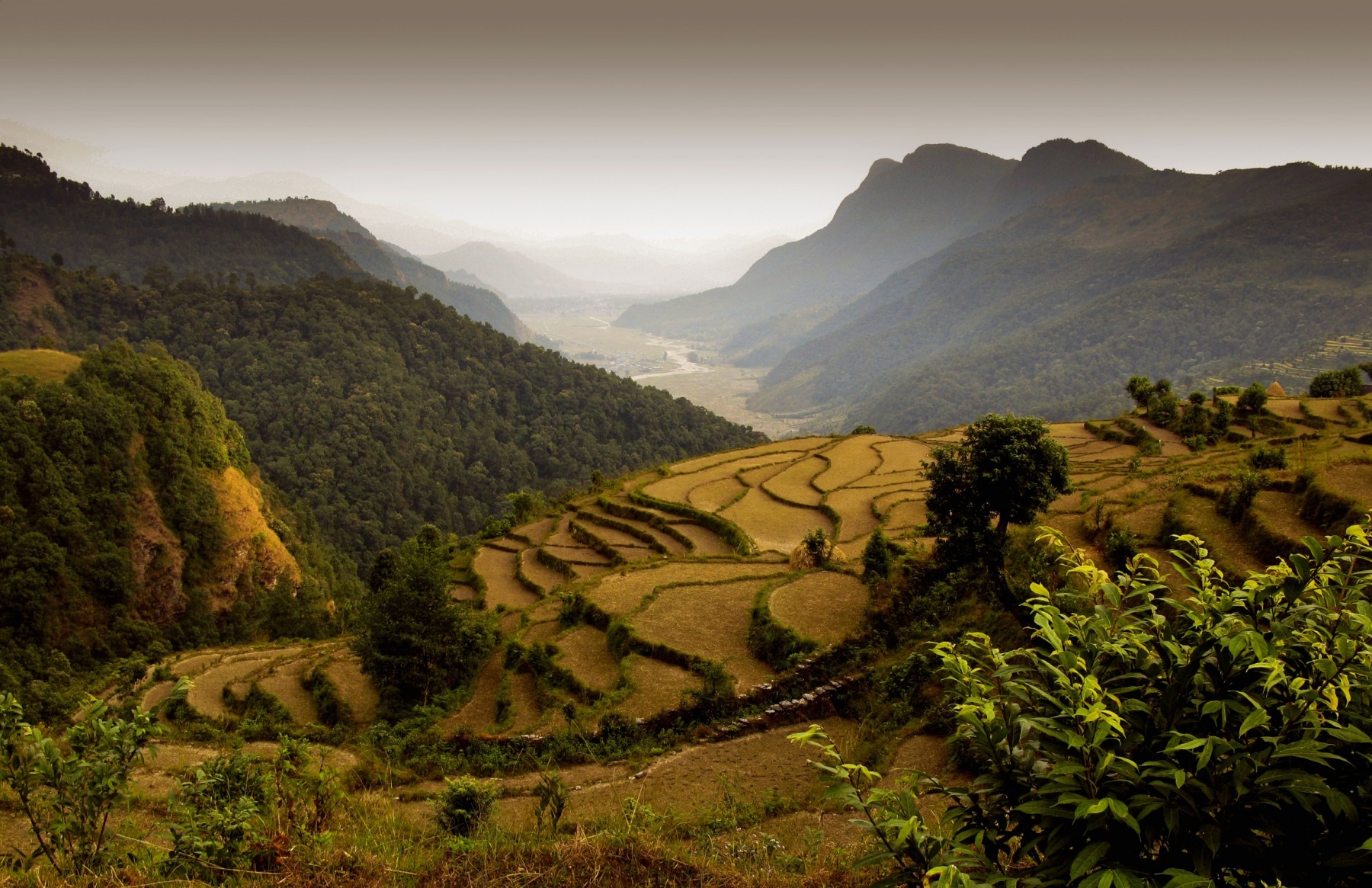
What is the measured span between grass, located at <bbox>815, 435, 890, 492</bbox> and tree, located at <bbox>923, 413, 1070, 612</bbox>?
12.6 meters

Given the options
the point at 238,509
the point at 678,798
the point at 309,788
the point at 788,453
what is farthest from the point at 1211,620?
the point at 238,509

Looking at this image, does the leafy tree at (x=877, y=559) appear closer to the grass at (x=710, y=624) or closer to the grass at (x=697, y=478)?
the grass at (x=710, y=624)

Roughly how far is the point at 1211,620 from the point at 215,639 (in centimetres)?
4826

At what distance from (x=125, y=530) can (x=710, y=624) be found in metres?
37.9

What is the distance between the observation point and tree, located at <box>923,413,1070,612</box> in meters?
13.8

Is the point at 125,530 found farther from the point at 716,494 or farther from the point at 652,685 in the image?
the point at 652,685

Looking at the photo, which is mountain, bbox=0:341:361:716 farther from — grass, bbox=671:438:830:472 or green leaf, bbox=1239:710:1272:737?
green leaf, bbox=1239:710:1272:737

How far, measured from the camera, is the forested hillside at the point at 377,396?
65.2m

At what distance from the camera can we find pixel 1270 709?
118 inches

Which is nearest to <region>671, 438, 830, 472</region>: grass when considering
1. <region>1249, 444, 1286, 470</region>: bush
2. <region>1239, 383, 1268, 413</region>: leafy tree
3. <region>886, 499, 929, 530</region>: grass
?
<region>886, 499, 929, 530</region>: grass

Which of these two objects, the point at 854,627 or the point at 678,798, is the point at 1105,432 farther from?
the point at 678,798

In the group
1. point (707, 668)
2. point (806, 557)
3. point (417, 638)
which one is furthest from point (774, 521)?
point (417, 638)

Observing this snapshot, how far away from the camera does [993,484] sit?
46.0 ft

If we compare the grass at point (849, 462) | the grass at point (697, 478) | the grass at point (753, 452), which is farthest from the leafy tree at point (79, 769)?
the grass at point (753, 452)
